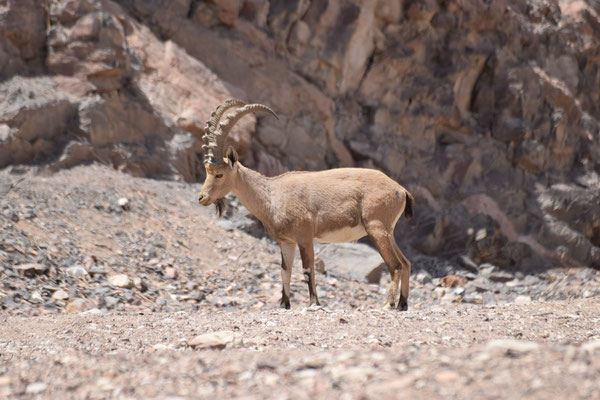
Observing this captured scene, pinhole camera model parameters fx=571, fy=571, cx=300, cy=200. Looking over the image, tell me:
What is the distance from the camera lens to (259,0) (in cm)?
1495

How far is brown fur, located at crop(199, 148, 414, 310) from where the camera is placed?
23.3 ft

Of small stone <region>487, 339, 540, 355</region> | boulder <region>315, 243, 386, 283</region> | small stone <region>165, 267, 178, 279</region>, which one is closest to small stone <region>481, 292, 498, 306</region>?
boulder <region>315, 243, 386, 283</region>

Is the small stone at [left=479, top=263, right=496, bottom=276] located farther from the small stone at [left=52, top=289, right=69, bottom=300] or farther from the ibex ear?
the small stone at [left=52, top=289, right=69, bottom=300]

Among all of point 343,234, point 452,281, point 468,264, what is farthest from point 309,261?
point 468,264

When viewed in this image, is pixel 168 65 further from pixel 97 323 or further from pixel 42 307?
pixel 97 323

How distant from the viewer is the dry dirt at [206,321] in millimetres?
2861

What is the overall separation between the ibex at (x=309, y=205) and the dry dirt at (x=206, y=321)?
0.88m

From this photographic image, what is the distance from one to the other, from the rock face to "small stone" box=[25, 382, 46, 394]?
854 cm

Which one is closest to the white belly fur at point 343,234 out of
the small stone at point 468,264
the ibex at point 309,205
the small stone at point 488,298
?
the ibex at point 309,205

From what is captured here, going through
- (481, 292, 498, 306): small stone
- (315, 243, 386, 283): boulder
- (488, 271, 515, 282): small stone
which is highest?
(315, 243, 386, 283): boulder

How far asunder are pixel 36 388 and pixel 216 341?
151cm

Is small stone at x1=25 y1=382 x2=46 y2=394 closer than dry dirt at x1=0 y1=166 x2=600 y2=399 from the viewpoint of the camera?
No

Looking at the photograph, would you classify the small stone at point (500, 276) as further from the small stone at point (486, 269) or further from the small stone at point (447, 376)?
the small stone at point (447, 376)

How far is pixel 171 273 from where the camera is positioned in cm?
892
